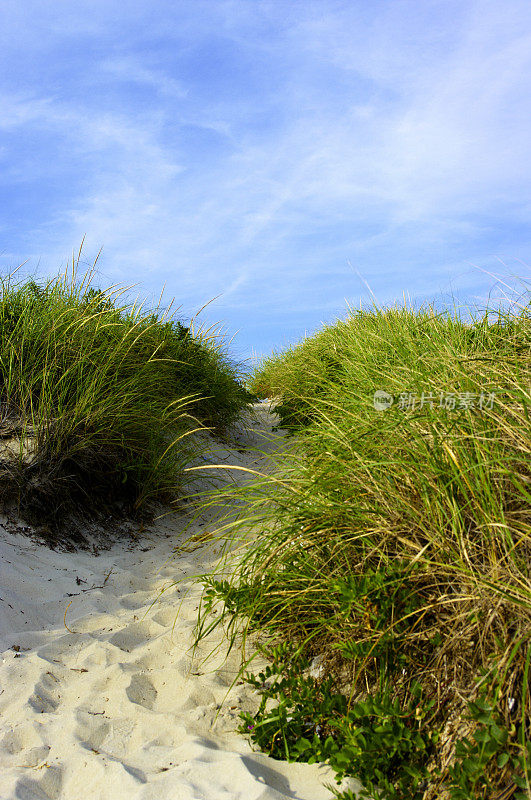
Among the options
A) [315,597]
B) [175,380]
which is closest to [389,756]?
[315,597]

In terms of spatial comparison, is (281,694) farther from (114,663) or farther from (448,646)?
(114,663)

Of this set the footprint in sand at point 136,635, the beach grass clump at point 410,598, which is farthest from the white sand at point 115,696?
the beach grass clump at point 410,598

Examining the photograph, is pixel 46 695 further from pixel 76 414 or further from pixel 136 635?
pixel 76 414

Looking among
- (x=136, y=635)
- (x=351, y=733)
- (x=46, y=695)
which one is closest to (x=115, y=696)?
(x=46, y=695)

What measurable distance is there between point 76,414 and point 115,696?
2.22m

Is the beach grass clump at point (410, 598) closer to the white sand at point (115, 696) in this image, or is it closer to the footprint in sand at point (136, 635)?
the white sand at point (115, 696)

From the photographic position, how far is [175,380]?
580cm

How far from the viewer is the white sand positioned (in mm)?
1895

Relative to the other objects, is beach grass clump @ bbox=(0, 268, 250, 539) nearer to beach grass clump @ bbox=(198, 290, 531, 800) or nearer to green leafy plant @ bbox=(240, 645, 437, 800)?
beach grass clump @ bbox=(198, 290, 531, 800)

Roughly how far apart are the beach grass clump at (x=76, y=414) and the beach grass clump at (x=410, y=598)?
5.32ft

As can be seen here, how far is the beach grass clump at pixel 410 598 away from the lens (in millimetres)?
1768

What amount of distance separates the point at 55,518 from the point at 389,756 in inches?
116

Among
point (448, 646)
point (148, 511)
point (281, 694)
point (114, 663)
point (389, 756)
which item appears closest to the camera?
point (389, 756)

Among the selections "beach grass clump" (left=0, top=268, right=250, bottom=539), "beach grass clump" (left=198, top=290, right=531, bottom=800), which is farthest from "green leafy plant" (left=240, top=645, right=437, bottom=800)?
"beach grass clump" (left=0, top=268, right=250, bottom=539)
